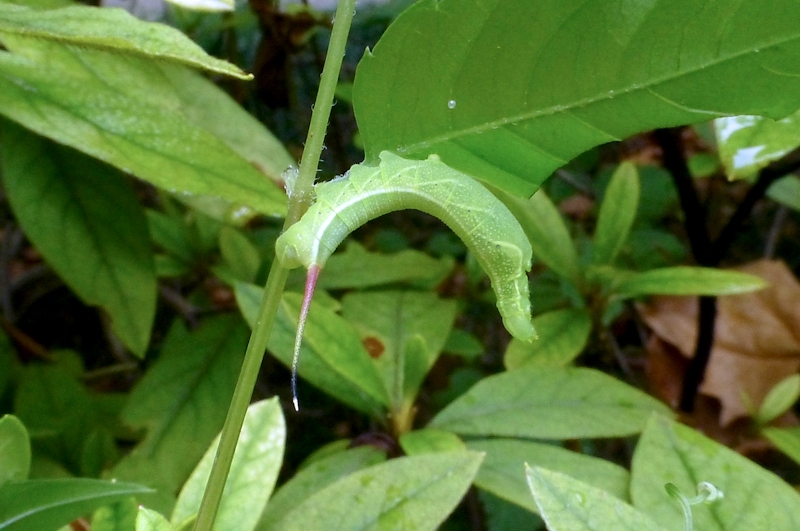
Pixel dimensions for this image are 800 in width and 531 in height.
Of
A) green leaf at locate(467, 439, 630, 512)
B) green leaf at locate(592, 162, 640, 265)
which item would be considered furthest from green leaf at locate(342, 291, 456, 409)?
green leaf at locate(592, 162, 640, 265)

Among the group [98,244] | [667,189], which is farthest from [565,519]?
[667,189]

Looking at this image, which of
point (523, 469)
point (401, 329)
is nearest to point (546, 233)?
point (401, 329)

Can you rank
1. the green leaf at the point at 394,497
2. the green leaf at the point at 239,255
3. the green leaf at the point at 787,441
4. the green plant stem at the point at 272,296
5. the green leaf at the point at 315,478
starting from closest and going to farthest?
the green plant stem at the point at 272,296
the green leaf at the point at 394,497
the green leaf at the point at 315,478
the green leaf at the point at 787,441
the green leaf at the point at 239,255

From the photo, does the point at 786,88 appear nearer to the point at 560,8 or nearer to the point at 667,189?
the point at 560,8

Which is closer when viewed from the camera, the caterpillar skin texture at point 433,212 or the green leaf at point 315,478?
the caterpillar skin texture at point 433,212

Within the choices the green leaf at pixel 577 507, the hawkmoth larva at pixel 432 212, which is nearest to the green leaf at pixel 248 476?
the hawkmoth larva at pixel 432 212

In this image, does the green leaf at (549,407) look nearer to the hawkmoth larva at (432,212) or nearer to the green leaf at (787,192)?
the hawkmoth larva at (432,212)

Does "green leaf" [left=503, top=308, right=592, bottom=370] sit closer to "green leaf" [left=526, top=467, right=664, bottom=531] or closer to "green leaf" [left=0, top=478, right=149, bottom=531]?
"green leaf" [left=526, top=467, right=664, bottom=531]

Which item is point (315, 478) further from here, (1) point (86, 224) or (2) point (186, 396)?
(1) point (86, 224)
